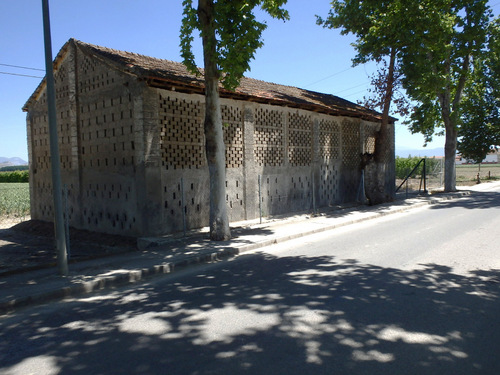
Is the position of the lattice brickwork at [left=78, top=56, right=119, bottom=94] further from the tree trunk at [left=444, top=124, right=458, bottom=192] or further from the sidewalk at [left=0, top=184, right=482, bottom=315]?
the tree trunk at [left=444, top=124, right=458, bottom=192]

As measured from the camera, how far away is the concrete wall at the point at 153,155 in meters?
9.58

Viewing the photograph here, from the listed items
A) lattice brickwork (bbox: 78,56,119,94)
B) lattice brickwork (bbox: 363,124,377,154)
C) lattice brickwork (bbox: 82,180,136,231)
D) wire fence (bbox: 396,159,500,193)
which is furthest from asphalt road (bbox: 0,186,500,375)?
wire fence (bbox: 396,159,500,193)

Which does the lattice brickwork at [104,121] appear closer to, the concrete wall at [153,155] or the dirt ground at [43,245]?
the concrete wall at [153,155]

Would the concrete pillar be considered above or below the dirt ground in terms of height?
above

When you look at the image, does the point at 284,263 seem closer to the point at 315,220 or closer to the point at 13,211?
the point at 315,220

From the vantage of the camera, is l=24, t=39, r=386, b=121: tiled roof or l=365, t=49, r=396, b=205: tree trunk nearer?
l=24, t=39, r=386, b=121: tiled roof

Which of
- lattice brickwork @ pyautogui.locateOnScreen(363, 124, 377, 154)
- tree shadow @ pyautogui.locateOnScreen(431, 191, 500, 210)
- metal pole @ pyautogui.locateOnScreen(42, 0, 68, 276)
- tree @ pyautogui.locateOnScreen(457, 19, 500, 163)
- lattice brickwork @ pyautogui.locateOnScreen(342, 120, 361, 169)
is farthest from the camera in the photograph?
tree @ pyautogui.locateOnScreen(457, 19, 500, 163)

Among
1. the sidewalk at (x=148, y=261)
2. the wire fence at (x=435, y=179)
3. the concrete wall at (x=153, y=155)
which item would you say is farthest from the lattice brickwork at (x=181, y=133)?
the wire fence at (x=435, y=179)

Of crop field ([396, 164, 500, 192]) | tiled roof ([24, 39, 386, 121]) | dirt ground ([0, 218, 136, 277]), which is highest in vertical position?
tiled roof ([24, 39, 386, 121])

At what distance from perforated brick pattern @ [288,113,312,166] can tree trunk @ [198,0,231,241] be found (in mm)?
5484

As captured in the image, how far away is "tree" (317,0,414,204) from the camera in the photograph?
14898 mm

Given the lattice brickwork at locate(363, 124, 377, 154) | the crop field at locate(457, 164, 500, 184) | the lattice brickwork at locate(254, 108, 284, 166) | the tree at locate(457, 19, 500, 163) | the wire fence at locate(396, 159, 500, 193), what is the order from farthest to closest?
the crop field at locate(457, 164, 500, 184)
the tree at locate(457, 19, 500, 163)
the wire fence at locate(396, 159, 500, 193)
the lattice brickwork at locate(363, 124, 377, 154)
the lattice brickwork at locate(254, 108, 284, 166)

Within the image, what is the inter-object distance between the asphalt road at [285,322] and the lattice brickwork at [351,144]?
10.2 metres

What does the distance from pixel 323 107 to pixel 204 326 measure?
12293 mm
